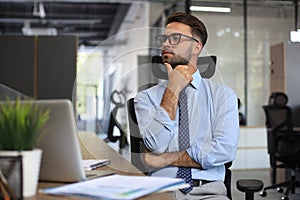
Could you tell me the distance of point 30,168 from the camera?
103 centimetres

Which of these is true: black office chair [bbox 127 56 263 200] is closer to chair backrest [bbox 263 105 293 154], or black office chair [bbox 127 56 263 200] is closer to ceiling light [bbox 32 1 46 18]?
chair backrest [bbox 263 105 293 154]

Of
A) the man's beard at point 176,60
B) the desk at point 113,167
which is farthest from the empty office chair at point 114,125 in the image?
the man's beard at point 176,60

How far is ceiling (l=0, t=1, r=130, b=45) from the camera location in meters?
9.93

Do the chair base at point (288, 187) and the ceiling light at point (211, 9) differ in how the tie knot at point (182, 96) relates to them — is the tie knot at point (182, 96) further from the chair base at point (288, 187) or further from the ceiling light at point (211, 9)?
the ceiling light at point (211, 9)

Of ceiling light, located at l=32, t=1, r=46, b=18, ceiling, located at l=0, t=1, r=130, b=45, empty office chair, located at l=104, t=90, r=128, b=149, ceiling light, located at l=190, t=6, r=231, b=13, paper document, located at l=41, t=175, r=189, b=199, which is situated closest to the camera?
paper document, located at l=41, t=175, r=189, b=199

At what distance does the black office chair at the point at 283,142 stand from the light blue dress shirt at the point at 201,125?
284cm

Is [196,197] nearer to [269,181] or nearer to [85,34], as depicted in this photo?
[269,181]

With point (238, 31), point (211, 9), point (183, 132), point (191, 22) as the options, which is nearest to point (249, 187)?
point (183, 132)

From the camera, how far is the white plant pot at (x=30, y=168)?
1.01m

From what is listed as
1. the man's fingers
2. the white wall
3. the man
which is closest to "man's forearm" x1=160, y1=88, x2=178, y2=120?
the man

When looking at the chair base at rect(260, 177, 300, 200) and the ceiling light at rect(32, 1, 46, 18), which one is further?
the ceiling light at rect(32, 1, 46, 18)

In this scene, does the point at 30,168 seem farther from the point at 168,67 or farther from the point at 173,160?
the point at 168,67

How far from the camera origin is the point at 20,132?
3.24ft

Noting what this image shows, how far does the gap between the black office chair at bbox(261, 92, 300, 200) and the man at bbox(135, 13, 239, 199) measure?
285cm
